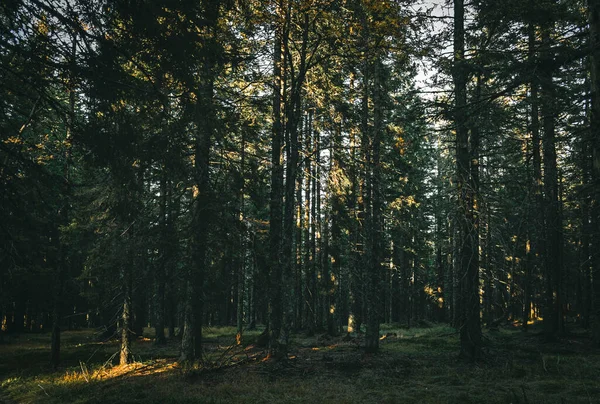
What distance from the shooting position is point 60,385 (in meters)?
11.0

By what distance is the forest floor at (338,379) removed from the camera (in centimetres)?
824

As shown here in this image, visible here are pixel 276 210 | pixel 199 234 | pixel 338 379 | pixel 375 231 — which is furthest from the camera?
pixel 375 231

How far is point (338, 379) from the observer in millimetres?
10375

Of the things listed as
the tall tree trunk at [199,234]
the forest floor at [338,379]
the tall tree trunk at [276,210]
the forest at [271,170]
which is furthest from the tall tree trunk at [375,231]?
the tall tree trunk at [199,234]

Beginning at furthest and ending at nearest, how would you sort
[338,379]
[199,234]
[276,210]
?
[276,210], [199,234], [338,379]

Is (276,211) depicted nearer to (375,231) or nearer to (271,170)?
(271,170)

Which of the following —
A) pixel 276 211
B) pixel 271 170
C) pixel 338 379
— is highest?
pixel 271 170

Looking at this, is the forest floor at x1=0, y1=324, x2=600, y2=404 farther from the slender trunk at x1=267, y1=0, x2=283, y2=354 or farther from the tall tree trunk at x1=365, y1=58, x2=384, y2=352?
the slender trunk at x1=267, y1=0, x2=283, y2=354

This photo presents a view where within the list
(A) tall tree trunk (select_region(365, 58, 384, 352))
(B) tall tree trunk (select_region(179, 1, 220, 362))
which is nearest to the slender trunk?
(B) tall tree trunk (select_region(179, 1, 220, 362))

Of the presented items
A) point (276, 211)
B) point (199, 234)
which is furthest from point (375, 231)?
point (199, 234)

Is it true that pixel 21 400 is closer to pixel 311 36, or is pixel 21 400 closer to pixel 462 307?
pixel 462 307

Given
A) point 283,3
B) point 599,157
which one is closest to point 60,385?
point 283,3

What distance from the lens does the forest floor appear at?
8.24 m

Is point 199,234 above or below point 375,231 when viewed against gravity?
below
